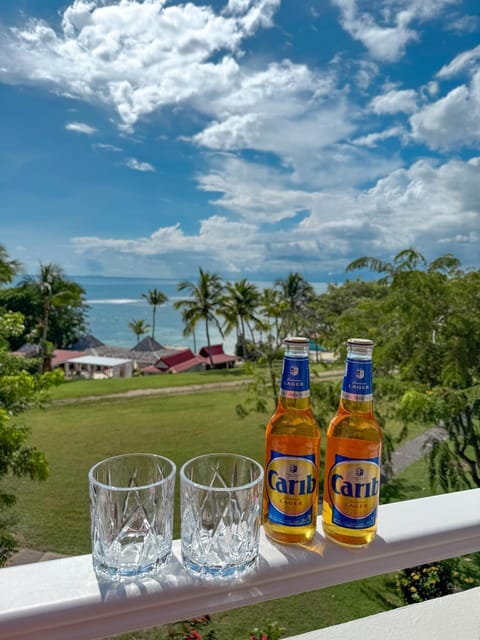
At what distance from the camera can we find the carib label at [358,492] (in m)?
0.51

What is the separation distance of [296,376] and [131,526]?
270 mm

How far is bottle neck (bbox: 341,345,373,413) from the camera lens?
1.70ft

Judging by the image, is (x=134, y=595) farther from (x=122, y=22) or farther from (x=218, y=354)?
(x=218, y=354)

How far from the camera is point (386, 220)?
32.2 feet

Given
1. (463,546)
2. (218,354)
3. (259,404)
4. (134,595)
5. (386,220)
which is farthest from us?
(218,354)

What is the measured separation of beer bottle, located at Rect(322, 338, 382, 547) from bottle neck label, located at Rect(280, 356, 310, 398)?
0.05 m

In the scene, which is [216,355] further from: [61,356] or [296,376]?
[296,376]

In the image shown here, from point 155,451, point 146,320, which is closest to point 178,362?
point 146,320

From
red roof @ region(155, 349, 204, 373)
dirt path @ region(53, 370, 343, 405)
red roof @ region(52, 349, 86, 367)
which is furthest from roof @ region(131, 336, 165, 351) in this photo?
dirt path @ region(53, 370, 343, 405)

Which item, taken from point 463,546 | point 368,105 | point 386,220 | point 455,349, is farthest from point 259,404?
point 386,220

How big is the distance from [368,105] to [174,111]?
10.6 m

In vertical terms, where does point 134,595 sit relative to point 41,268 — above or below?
below

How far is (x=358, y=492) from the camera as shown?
509mm

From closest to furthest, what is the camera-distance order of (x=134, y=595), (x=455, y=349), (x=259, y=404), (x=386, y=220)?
(x=134, y=595) → (x=455, y=349) → (x=259, y=404) → (x=386, y=220)
